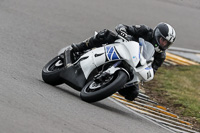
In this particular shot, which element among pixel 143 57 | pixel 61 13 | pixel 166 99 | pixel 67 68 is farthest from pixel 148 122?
pixel 61 13

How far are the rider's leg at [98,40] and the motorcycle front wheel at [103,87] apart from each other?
0.75 m

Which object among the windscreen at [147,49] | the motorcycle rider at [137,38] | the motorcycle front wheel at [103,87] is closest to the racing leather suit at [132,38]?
the motorcycle rider at [137,38]

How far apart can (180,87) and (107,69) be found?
12.6 feet

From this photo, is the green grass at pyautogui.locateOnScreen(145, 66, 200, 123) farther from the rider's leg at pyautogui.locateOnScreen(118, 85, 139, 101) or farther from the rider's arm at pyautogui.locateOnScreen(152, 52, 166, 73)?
the rider's leg at pyautogui.locateOnScreen(118, 85, 139, 101)

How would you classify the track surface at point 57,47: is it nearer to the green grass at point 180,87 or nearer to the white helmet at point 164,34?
the white helmet at point 164,34

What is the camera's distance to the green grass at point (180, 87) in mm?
9430

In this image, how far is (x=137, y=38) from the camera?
26.6 ft

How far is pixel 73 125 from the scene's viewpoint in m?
5.45

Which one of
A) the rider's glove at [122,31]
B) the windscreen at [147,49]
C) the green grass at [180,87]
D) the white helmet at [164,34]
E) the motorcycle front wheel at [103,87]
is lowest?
the green grass at [180,87]

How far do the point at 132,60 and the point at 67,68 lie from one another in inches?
44.0

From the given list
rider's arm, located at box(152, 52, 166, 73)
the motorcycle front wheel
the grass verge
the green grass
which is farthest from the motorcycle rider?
the green grass

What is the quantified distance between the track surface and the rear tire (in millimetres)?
154

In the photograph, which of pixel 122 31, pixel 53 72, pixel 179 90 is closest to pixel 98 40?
pixel 122 31

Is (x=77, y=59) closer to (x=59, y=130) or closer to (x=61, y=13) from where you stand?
(x=59, y=130)
